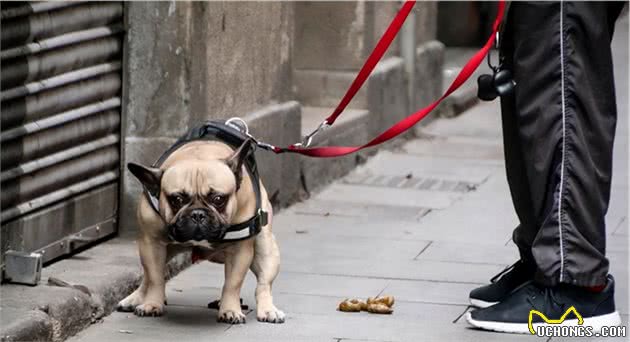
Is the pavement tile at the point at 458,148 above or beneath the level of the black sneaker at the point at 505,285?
beneath

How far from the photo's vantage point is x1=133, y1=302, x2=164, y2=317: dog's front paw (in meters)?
5.53

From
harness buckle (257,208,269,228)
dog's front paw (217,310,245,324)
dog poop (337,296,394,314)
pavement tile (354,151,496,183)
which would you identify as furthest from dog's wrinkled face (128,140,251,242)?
pavement tile (354,151,496,183)

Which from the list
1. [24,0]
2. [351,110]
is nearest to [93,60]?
[24,0]

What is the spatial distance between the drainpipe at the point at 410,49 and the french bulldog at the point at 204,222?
17.7ft

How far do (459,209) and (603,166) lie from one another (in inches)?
110

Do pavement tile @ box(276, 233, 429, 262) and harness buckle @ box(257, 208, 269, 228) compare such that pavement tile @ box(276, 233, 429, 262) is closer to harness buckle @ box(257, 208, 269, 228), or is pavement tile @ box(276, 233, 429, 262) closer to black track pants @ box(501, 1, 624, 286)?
harness buckle @ box(257, 208, 269, 228)

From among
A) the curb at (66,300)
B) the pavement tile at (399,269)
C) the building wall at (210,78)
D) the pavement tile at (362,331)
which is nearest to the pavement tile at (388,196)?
the building wall at (210,78)

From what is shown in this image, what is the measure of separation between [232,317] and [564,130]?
1.39m

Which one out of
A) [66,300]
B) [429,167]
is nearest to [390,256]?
[66,300]

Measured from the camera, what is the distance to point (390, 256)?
6902 millimetres

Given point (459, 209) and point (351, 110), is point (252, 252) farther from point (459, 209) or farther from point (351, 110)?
point (351, 110)

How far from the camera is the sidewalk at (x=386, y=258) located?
216 inches

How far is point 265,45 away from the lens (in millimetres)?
7773

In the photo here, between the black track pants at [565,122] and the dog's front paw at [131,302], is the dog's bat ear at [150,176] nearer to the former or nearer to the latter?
the dog's front paw at [131,302]
